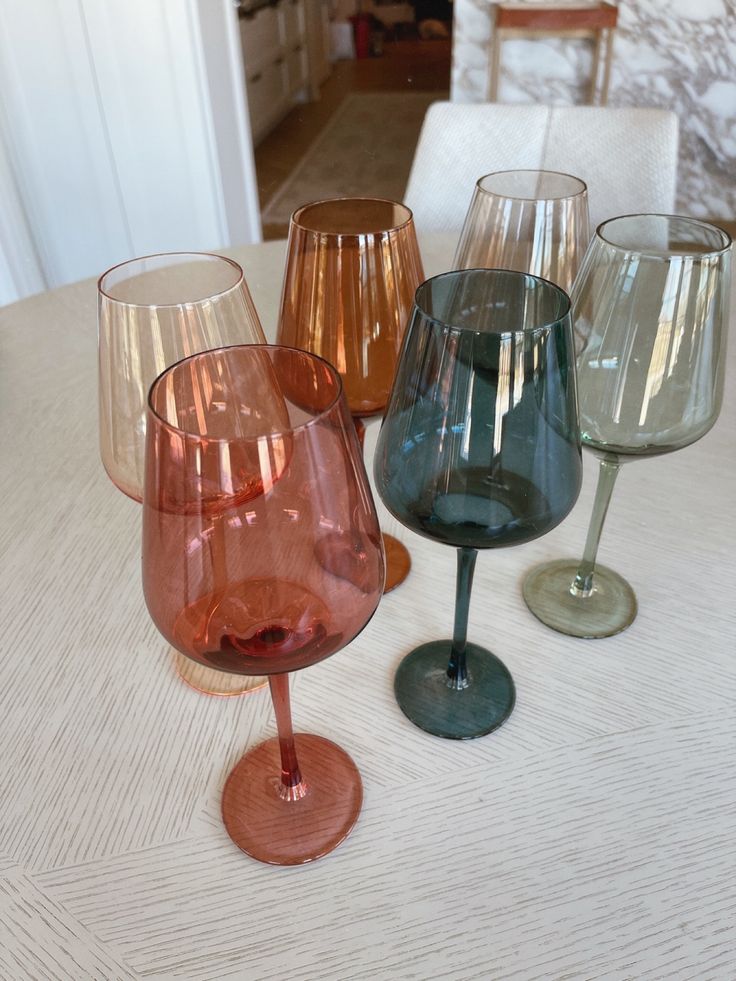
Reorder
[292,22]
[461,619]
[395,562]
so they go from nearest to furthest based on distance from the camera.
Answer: [461,619] < [395,562] < [292,22]

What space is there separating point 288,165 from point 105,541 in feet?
10.2

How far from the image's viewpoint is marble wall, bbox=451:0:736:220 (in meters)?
2.58

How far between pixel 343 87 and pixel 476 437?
4.49m

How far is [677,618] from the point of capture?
1.61 feet

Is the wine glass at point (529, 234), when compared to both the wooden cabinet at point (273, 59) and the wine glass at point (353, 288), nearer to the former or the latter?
the wine glass at point (353, 288)

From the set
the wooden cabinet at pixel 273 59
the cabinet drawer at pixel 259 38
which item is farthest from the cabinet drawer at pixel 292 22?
the cabinet drawer at pixel 259 38

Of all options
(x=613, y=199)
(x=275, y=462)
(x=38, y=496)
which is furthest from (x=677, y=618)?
(x=613, y=199)

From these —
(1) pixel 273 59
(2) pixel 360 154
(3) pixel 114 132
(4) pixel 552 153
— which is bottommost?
(2) pixel 360 154

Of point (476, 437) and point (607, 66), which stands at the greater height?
point (476, 437)

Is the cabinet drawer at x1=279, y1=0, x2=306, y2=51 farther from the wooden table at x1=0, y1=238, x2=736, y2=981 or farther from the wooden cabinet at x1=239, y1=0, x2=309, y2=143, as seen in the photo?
the wooden table at x1=0, y1=238, x2=736, y2=981

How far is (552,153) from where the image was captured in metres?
1.13

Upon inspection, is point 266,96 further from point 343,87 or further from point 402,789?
point 402,789

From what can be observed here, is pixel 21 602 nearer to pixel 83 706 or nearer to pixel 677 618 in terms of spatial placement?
pixel 83 706

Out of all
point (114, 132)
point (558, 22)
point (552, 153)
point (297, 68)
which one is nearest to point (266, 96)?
point (297, 68)
